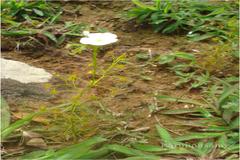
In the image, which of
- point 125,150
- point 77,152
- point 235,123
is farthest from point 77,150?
point 235,123

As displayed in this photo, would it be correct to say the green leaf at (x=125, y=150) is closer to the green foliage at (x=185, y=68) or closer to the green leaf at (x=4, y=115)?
the green leaf at (x=4, y=115)

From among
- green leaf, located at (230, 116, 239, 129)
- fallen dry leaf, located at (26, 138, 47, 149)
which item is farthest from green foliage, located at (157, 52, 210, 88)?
→ fallen dry leaf, located at (26, 138, 47, 149)

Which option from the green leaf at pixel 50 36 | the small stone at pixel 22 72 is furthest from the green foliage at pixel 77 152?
the green leaf at pixel 50 36

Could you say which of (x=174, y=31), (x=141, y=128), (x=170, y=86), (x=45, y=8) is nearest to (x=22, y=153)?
(x=141, y=128)

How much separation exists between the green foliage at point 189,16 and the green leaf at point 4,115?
117 cm

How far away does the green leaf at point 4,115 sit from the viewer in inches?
69.1

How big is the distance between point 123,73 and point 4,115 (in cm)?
67

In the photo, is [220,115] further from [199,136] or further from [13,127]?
[13,127]

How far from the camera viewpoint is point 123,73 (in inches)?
90.4

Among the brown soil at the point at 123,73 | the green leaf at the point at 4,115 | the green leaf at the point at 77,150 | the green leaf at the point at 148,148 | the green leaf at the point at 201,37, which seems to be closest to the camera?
the green leaf at the point at 77,150

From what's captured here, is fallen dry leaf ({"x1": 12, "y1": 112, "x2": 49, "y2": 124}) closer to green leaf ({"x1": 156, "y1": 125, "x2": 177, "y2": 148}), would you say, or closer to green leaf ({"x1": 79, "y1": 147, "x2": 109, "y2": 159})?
green leaf ({"x1": 79, "y1": 147, "x2": 109, "y2": 159})

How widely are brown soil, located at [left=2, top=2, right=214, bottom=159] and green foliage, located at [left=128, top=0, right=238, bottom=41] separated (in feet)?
0.22

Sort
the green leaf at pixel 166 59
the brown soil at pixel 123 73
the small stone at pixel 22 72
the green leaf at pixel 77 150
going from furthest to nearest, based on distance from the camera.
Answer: the green leaf at pixel 166 59 < the small stone at pixel 22 72 < the brown soil at pixel 123 73 < the green leaf at pixel 77 150

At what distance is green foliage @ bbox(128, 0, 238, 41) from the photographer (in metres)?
2.71
